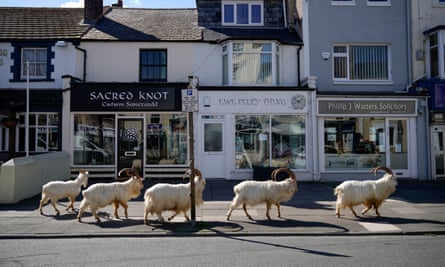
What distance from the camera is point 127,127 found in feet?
54.9

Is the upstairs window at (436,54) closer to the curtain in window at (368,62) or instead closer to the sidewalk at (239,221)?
the curtain in window at (368,62)

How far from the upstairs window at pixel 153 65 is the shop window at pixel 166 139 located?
2.20 meters

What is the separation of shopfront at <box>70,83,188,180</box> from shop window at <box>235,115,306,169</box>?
8.90ft

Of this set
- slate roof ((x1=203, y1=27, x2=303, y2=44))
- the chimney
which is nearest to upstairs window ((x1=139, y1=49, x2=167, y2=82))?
slate roof ((x1=203, y1=27, x2=303, y2=44))

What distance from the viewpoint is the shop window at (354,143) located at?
1691cm

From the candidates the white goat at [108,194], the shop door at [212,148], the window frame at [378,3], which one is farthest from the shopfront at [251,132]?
the white goat at [108,194]

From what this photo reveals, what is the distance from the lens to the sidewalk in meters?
8.41

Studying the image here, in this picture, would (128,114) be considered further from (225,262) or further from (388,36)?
(388,36)

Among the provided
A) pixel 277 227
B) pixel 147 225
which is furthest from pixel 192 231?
pixel 277 227

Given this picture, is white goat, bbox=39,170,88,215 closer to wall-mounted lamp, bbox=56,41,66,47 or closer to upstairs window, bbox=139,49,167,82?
upstairs window, bbox=139,49,167,82

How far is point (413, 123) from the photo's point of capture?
1703 cm

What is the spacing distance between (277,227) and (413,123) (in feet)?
38.0

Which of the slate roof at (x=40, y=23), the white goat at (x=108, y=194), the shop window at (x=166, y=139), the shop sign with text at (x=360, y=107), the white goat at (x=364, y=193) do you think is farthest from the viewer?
the slate roof at (x=40, y=23)

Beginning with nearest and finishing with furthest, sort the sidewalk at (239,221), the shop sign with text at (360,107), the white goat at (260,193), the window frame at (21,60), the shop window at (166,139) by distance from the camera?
the sidewalk at (239,221), the white goat at (260,193), the shop sign with text at (360,107), the shop window at (166,139), the window frame at (21,60)
